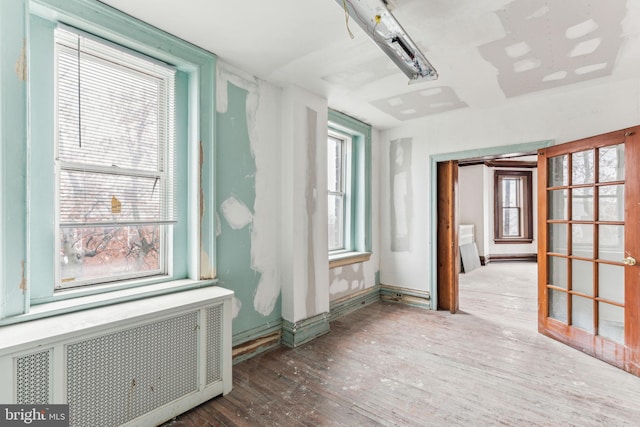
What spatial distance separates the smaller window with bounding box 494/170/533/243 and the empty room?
5.13 meters

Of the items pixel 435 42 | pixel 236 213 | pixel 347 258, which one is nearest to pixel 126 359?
pixel 236 213

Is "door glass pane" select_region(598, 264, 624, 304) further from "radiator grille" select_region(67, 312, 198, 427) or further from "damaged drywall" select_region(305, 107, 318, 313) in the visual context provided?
"radiator grille" select_region(67, 312, 198, 427)

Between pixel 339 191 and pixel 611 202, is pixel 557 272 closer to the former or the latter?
pixel 611 202

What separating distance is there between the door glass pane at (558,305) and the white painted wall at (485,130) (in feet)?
4.31

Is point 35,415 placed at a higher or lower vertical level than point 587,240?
lower

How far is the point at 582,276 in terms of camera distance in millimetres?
2906

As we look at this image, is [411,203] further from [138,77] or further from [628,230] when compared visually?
[138,77]

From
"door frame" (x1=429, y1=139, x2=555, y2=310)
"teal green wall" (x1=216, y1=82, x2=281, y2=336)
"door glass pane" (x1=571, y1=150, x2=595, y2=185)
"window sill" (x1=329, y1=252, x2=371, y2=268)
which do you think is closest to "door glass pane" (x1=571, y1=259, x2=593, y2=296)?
"door glass pane" (x1=571, y1=150, x2=595, y2=185)

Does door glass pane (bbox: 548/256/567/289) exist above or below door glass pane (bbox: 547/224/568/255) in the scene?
below

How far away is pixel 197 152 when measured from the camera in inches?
93.4

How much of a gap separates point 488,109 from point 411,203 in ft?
4.95

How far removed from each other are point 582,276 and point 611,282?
231mm

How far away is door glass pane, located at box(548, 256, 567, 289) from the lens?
10.1 feet

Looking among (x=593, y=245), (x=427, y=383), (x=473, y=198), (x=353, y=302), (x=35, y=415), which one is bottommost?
(x=427, y=383)
